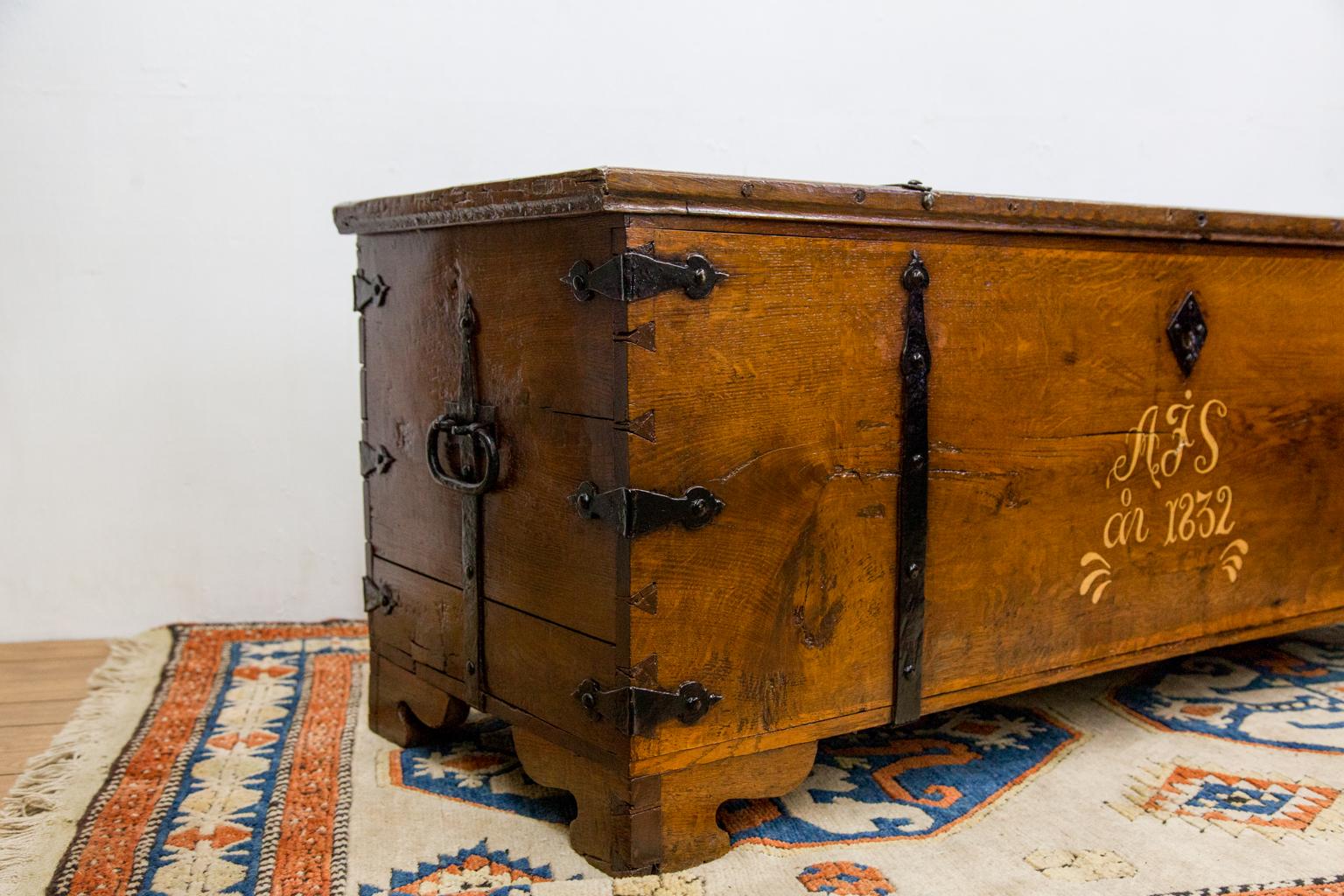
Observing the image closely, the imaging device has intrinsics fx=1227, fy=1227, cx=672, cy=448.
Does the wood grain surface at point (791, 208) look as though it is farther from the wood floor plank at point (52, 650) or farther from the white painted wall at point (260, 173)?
the wood floor plank at point (52, 650)

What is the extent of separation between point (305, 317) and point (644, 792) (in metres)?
1.51

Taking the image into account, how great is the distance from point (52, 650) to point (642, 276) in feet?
5.76

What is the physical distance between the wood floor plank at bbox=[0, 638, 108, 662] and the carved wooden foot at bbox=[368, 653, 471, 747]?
77 centimetres

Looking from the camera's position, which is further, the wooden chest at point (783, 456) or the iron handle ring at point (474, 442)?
the iron handle ring at point (474, 442)

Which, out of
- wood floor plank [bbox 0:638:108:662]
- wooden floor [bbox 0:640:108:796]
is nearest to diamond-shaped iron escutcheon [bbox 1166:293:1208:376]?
wooden floor [bbox 0:640:108:796]

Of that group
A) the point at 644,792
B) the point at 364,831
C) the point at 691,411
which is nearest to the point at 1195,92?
the point at 691,411

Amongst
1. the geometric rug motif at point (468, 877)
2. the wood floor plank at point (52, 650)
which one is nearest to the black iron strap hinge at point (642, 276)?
the geometric rug motif at point (468, 877)

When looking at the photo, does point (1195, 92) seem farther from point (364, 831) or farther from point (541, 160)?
point (364, 831)

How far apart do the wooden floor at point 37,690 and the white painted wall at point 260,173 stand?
0.09 meters

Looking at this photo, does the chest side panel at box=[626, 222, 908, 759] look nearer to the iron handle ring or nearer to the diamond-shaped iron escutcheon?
the iron handle ring

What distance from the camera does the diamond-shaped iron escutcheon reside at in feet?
6.25

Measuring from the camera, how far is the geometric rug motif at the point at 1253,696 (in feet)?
6.72

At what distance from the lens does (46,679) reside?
231 cm

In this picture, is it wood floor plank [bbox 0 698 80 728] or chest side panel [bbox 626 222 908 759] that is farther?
wood floor plank [bbox 0 698 80 728]
